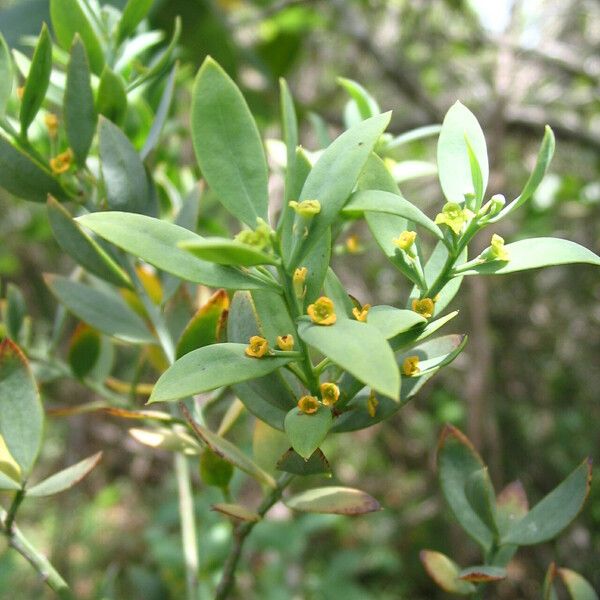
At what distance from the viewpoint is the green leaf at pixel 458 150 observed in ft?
1.22

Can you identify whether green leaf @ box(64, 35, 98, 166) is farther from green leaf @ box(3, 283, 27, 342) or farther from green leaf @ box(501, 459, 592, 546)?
green leaf @ box(501, 459, 592, 546)

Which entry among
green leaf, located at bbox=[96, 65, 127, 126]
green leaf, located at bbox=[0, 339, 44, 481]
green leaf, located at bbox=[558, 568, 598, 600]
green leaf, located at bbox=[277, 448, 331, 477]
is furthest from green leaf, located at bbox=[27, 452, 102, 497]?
green leaf, located at bbox=[558, 568, 598, 600]

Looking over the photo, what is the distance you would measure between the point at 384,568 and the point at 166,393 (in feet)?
5.04

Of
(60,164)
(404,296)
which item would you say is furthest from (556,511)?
(404,296)

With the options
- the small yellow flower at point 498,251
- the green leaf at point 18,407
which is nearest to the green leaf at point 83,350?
the green leaf at point 18,407

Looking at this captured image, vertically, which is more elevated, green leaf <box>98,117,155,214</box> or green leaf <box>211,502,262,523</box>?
green leaf <box>98,117,155,214</box>

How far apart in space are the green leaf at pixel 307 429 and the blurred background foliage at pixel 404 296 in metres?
0.38

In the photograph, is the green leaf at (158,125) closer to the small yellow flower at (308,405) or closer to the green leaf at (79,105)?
the green leaf at (79,105)

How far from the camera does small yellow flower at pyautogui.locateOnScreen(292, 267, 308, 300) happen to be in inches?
13.4

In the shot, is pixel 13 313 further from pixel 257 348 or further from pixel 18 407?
pixel 257 348

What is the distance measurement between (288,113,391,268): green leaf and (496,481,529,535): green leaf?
26cm

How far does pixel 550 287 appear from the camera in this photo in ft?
4.48

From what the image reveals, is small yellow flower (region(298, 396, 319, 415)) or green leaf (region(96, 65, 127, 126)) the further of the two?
green leaf (region(96, 65, 127, 126))

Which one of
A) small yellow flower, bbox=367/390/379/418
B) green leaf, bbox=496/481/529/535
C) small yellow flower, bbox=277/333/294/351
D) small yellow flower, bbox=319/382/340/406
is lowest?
green leaf, bbox=496/481/529/535
